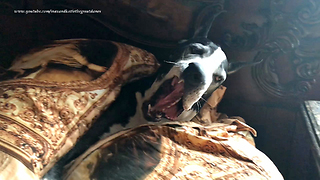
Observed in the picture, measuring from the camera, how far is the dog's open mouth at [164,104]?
0.89 metres

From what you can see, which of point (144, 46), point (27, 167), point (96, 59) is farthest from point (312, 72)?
point (27, 167)

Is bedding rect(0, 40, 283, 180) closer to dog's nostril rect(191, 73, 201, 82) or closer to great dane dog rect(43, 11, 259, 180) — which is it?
great dane dog rect(43, 11, 259, 180)

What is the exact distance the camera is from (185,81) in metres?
0.82

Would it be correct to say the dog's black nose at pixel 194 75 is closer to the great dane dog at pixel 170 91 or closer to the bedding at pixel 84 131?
the great dane dog at pixel 170 91

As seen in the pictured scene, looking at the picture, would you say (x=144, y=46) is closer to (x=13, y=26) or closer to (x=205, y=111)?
(x=205, y=111)

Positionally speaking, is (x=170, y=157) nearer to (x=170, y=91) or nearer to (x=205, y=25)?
(x=170, y=91)

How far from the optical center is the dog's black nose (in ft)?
2.61

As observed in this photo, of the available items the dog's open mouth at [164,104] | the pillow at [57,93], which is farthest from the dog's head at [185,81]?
the pillow at [57,93]

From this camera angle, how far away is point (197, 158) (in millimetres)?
754

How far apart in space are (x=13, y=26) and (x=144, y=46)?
21.3 inches

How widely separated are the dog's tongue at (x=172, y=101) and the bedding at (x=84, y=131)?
7 cm

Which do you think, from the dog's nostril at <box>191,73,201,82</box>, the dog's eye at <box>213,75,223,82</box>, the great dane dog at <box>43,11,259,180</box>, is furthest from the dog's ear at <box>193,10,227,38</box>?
the dog's nostril at <box>191,73,201,82</box>

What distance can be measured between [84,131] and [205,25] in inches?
24.7

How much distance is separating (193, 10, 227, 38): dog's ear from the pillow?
21 centimetres
